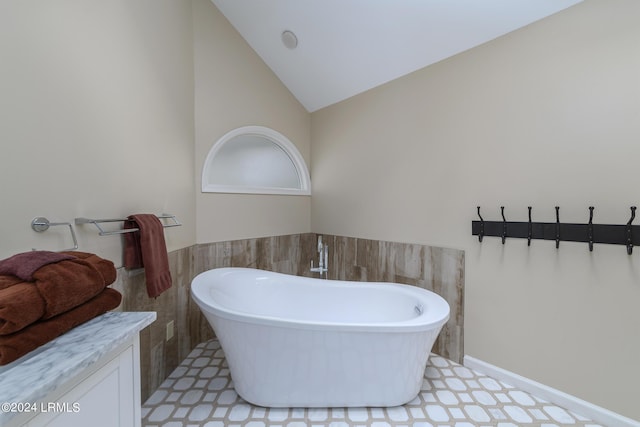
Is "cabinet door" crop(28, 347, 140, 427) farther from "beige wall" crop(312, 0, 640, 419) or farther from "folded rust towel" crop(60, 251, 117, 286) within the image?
"beige wall" crop(312, 0, 640, 419)

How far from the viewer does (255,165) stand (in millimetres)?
2951

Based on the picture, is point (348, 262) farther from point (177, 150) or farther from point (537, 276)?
point (177, 150)

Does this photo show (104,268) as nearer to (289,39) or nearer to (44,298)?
(44,298)

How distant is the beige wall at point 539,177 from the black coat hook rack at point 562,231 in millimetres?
38

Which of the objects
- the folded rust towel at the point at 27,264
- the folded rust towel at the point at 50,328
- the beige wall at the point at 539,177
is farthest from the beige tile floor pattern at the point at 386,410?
the folded rust towel at the point at 27,264

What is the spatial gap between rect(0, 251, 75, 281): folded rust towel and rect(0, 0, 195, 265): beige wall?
273 mm

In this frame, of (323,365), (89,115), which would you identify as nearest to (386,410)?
(323,365)

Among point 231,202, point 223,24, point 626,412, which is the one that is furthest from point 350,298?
point 223,24

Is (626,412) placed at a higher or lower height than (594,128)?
lower

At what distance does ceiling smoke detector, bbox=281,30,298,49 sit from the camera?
2.54 m

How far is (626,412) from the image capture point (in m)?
1.52

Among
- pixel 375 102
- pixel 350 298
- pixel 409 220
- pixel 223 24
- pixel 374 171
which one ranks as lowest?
pixel 350 298

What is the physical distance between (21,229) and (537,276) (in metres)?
2.55

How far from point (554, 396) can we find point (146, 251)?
8.27 ft
